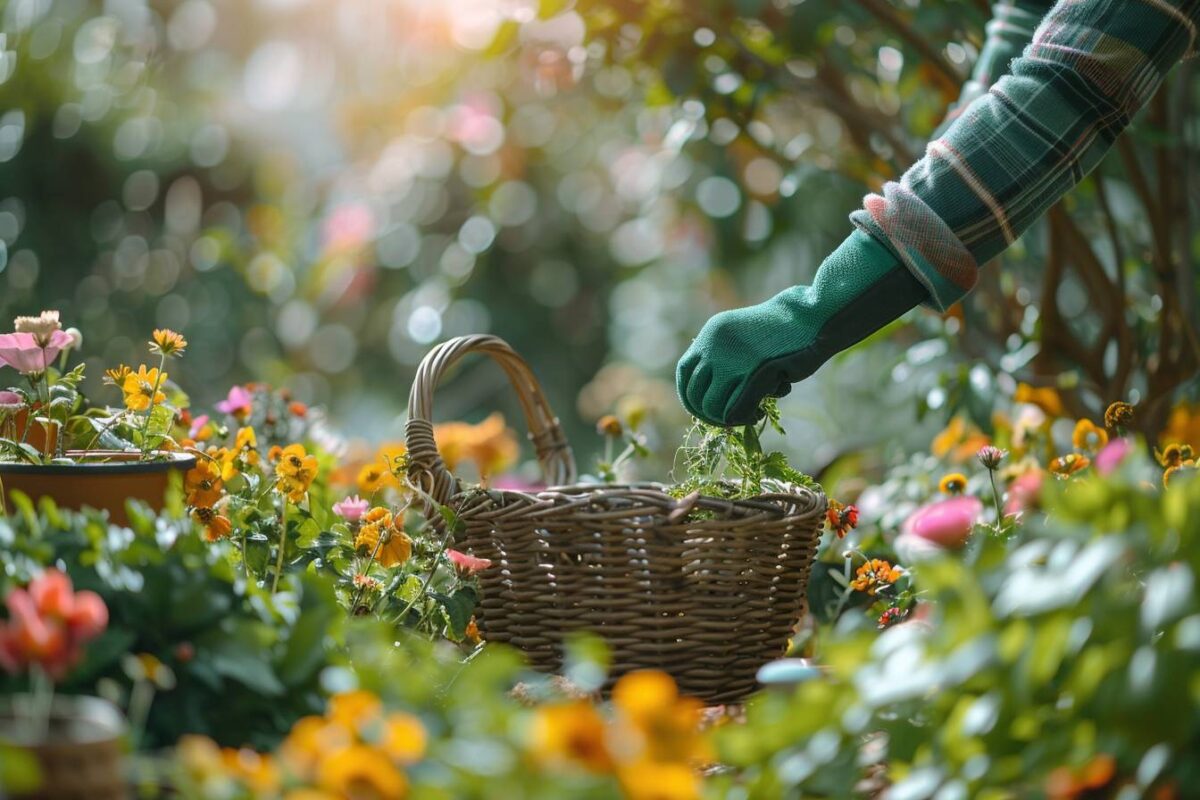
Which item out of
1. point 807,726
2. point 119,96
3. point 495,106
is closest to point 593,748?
point 807,726

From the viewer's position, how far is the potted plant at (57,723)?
0.44m

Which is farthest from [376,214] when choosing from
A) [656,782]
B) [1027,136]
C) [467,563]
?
[656,782]

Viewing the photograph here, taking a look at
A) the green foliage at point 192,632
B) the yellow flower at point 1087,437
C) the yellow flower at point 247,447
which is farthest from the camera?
the yellow flower at point 1087,437

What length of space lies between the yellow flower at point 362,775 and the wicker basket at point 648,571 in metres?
0.50

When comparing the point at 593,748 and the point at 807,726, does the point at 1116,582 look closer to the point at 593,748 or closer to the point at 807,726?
the point at 807,726

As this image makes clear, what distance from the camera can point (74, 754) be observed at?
0.44 m

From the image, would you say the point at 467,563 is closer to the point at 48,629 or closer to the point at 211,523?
the point at 211,523

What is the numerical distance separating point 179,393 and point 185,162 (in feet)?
9.71

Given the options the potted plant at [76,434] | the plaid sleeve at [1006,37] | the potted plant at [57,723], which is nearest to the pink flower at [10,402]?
the potted plant at [76,434]

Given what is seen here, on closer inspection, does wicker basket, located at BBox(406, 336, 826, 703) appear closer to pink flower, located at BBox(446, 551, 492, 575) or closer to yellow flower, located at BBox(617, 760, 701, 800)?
pink flower, located at BBox(446, 551, 492, 575)

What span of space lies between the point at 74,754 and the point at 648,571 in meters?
0.56

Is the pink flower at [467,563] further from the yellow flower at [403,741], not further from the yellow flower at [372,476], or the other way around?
the yellow flower at [403,741]

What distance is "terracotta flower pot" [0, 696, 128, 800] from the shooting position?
0.44 metres

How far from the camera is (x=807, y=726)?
1.65 feet
